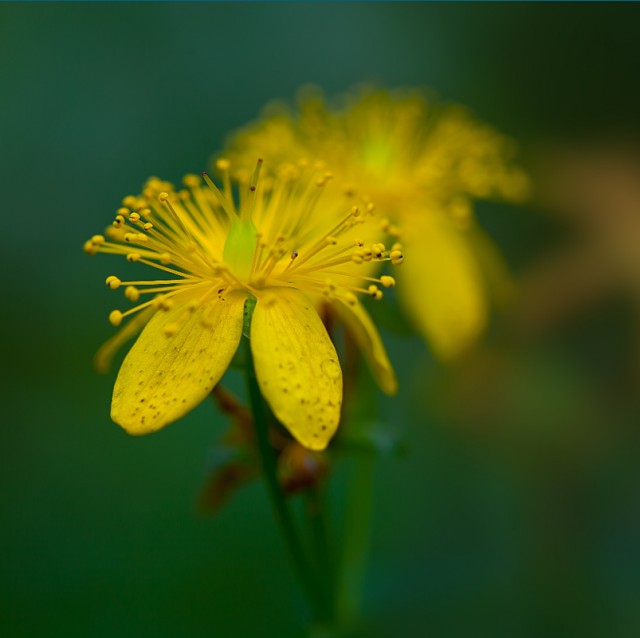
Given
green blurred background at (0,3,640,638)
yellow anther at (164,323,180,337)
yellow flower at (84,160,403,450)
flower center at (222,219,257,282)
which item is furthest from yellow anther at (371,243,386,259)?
green blurred background at (0,3,640,638)

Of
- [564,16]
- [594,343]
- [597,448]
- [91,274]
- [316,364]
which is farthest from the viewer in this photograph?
[564,16]

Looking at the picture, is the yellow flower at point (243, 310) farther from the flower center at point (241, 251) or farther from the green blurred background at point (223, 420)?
the green blurred background at point (223, 420)

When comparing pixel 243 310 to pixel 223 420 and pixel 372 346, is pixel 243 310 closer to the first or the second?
pixel 372 346

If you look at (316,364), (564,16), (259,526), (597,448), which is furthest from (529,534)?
(564,16)

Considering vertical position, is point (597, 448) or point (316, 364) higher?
point (316, 364)

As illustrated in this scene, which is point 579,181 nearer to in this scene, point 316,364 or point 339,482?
point 339,482

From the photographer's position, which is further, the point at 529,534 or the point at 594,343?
the point at 594,343

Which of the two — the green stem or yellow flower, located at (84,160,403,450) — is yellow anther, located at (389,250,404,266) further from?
the green stem
